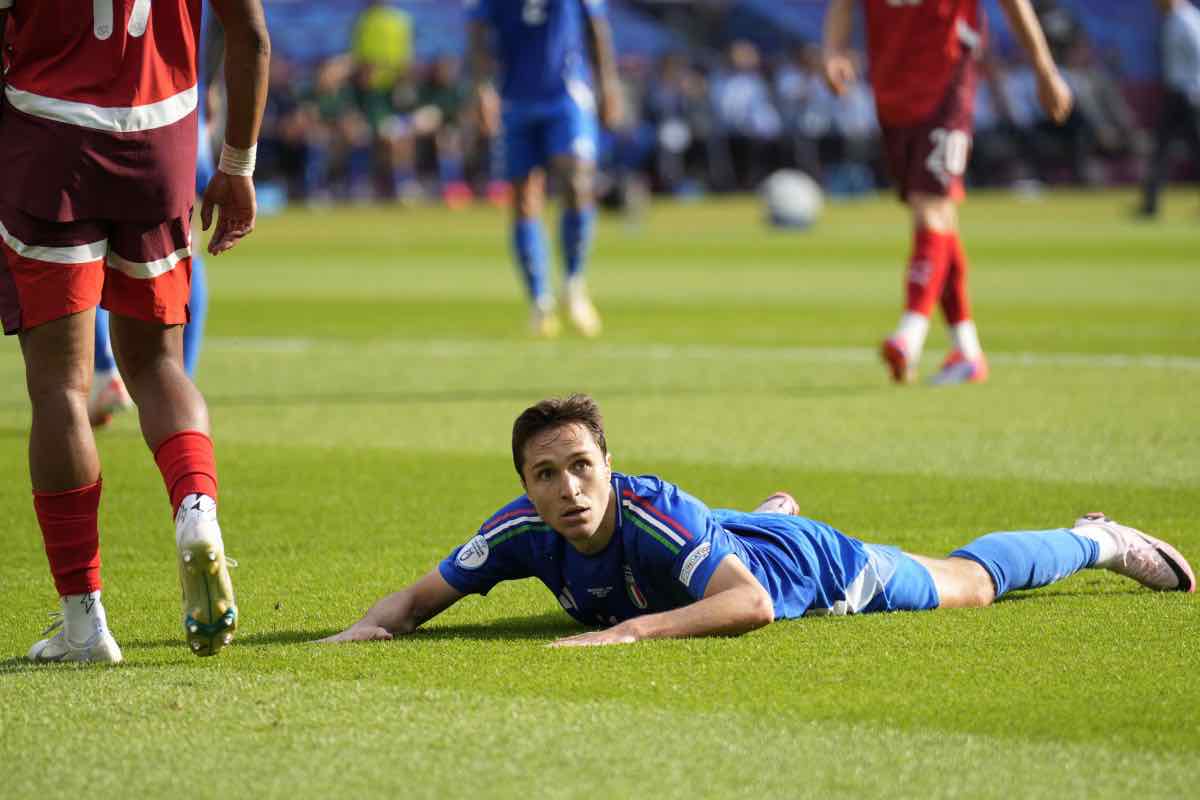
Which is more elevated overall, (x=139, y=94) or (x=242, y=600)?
(x=139, y=94)

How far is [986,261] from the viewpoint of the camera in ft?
66.9

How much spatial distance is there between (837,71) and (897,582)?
230 inches

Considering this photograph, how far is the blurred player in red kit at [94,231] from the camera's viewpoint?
462 centimetres

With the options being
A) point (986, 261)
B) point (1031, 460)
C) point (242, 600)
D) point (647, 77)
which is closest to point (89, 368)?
point (242, 600)

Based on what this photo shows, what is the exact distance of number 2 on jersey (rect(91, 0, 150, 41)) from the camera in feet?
15.3

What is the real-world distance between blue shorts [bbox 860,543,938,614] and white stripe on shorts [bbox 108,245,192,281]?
179cm

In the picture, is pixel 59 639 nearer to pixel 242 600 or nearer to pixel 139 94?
pixel 242 600

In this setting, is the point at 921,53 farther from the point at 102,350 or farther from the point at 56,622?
the point at 56,622

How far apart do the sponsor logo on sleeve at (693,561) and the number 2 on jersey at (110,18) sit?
1.70 meters

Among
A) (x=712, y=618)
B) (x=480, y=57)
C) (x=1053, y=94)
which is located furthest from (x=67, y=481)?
(x=480, y=57)

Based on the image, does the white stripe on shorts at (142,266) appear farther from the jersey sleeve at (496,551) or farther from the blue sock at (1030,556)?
the blue sock at (1030,556)

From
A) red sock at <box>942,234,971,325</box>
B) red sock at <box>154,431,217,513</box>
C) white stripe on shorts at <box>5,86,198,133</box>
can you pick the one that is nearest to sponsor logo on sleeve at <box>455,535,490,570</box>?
red sock at <box>154,431,217,513</box>

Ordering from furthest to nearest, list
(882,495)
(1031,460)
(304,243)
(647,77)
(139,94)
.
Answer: (647,77)
(304,243)
(1031,460)
(882,495)
(139,94)

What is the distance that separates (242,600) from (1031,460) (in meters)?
3.47
